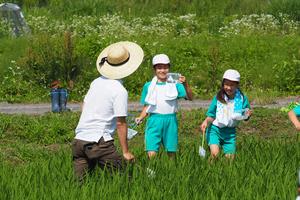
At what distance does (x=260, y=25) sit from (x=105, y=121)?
16771 mm

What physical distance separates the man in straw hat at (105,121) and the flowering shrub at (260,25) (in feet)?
49.2

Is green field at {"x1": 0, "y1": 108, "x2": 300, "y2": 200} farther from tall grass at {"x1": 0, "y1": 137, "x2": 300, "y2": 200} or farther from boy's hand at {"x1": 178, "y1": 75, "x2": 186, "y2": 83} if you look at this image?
boy's hand at {"x1": 178, "y1": 75, "x2": 186, "y2": 83}

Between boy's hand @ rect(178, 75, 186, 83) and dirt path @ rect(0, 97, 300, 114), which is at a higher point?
boy's hand @ rect(178, 75, 186, 83)

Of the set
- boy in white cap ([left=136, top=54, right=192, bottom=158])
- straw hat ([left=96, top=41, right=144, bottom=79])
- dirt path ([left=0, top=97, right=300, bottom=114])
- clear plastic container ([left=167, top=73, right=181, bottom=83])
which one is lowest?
dirt path ([left=0, top=97, right=300, bottom=114])

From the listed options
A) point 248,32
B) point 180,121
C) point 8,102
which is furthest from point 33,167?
point 248,32

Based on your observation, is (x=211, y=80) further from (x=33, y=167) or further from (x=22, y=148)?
(x=33, y=167)

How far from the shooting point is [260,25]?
79.9ft

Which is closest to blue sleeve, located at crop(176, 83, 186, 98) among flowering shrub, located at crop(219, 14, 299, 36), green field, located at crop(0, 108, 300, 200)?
green field, located at crop(0, 108, 300, 200)

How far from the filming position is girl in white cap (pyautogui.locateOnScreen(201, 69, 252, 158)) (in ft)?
30.9

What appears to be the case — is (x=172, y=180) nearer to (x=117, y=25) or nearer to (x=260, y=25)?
(x=117, y=25)

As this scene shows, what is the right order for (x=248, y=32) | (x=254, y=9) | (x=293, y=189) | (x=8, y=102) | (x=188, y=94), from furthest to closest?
(x=254, y=9) → (x=248, y=32) → (x=8, y=102) → (x=188, y=94) → (x=293, y=189)

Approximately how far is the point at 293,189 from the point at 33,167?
2.53m

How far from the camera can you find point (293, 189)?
7590 mm

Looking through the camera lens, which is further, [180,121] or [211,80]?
[211,80]
